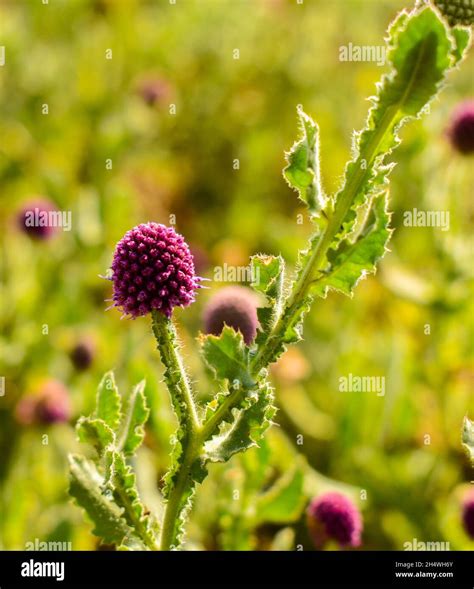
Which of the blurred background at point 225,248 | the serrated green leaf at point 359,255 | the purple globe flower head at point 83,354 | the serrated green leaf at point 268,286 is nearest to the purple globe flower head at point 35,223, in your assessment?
the blurred background at point 225,248

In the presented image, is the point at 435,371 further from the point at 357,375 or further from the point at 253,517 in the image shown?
the point at 253,517

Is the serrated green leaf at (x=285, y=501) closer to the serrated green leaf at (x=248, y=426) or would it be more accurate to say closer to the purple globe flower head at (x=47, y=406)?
the serrated green leaf at (x=248, y=426)

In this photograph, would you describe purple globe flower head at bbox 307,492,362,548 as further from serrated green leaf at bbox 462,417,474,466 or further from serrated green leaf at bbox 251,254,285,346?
serrated green leaf at bbox 251,254,285,346

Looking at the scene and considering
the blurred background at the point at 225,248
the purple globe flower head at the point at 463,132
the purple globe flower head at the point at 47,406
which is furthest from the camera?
the purple globe flower head at the point at 463,132

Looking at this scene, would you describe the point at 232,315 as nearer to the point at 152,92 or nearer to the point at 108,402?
the point at 108,402

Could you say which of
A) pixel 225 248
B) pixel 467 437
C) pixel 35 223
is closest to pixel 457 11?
pixel 467 437

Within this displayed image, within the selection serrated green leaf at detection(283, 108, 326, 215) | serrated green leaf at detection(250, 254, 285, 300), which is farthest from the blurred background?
serrated green leaf at detection(283, 108, 326, 215)
